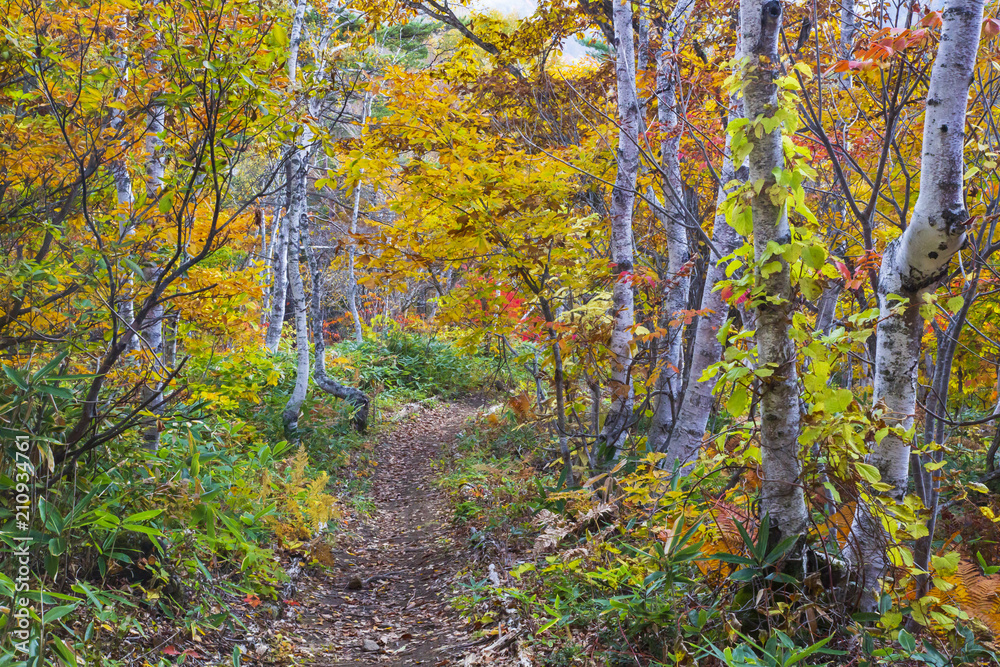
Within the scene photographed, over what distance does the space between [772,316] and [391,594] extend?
14.1ft

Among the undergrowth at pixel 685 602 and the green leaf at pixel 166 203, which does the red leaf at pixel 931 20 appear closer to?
the undergrowth at pixel 685 602

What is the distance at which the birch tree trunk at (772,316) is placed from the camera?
254 centimetres

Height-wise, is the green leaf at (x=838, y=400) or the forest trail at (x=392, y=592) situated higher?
the green leaf at (x=838, y=400)

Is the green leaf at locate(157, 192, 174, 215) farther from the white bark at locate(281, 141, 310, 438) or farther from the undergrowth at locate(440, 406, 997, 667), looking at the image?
the white bark at locate(281, 141, 310, 438)

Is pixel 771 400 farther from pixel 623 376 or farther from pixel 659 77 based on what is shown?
pixel 659 77

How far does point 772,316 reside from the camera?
2553 millimetres

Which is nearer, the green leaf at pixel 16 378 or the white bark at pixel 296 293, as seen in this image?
the green leaf at pixel 16 378

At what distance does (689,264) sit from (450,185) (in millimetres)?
1976

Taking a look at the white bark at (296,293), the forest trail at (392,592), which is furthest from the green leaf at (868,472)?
the white bark at (296,293)

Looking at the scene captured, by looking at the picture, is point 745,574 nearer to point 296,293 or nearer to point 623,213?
point 623,213

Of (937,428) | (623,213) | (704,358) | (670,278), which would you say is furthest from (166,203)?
(937,428)

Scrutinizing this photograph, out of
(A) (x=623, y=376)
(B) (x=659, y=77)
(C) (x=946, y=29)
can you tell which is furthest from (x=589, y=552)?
(B) (x=659, y=77)

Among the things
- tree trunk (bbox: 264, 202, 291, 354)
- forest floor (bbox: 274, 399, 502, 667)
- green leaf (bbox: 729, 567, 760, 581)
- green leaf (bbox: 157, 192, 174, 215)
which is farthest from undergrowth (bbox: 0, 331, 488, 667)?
tree trunk (bbox: 264, 202, 291, 354)

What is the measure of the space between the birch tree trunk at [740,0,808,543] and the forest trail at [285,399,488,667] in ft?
7.87
